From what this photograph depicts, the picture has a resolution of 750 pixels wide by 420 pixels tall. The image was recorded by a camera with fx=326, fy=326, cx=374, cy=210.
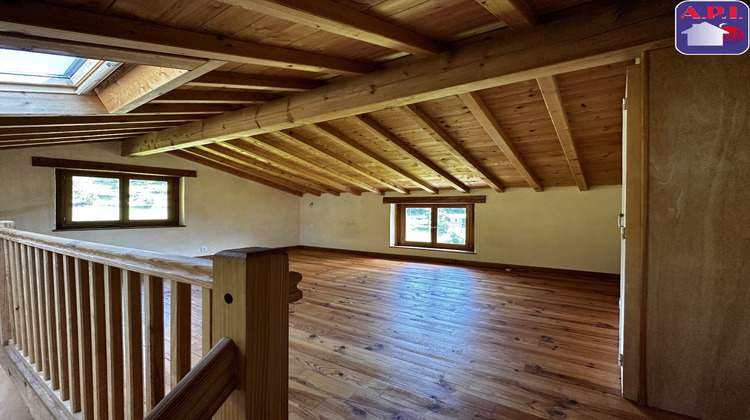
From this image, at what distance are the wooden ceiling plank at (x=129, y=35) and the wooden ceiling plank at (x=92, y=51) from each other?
6 cm

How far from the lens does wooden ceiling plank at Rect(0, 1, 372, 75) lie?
4.38 feet

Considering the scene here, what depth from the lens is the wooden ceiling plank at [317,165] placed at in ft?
15.1

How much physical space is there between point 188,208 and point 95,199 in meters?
1.29

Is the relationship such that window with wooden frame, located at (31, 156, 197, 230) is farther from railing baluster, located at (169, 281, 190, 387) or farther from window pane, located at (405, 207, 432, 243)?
railing baluster, located at (169, 281, 190, 387)

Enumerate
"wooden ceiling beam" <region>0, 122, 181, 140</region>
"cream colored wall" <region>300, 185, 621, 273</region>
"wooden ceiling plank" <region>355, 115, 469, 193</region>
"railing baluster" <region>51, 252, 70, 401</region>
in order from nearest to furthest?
1. "railing baluster" <region>51, 252, 70, 401</region>
2. "wooden ceiling beam" <region>0, 122, 181, 140</region>
3. "wooden ceiling plank" <region>355, 115, 469, 193</region>
4. "cream colored wall" <region>300, 185, 621, 273</region>

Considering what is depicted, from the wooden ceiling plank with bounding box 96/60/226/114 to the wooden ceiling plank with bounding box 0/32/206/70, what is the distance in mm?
126

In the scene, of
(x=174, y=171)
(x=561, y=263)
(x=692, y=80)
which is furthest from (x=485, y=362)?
(x=174, y=171)

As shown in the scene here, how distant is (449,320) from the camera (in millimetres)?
2934

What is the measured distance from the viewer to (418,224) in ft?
21.0

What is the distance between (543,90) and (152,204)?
19.7 feet

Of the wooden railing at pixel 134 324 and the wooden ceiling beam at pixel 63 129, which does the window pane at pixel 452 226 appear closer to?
the wooden ceiling beam at pixel 63 129

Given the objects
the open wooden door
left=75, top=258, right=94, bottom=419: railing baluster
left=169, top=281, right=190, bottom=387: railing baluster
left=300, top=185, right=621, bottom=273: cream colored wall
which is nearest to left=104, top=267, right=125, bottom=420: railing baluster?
→ left=75, top=258, right=94, bottom=419: railing baluster

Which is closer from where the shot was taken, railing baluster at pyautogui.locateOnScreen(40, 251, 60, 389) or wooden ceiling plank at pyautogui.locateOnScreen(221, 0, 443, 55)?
wooden ceiling plank at pyautogui.locateOnScreen(221, 0, 443, 55)

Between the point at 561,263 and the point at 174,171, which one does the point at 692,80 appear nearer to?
the point at 561,263
